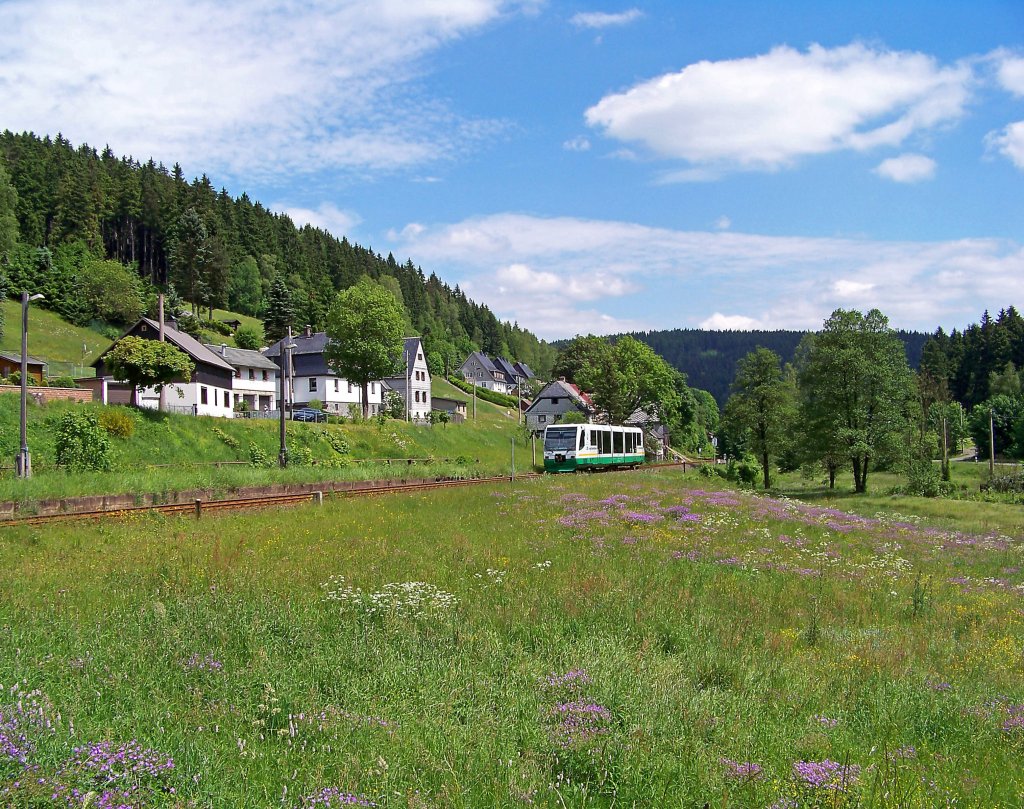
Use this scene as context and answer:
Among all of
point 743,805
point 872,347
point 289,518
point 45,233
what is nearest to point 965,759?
point 743,805

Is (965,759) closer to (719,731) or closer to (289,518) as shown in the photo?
(719,731)

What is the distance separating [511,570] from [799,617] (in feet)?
16.1

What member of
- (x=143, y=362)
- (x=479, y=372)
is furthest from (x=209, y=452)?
(x=479, y=372)

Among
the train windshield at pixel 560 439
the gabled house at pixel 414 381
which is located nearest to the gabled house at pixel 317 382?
the gabled house at pixel 414 381

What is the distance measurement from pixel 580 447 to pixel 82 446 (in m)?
27.6

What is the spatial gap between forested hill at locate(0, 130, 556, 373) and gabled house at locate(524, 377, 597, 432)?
29.9m

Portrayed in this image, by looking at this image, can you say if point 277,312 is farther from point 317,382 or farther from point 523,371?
point 523,371

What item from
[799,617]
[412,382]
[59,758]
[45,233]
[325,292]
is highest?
[45,233]

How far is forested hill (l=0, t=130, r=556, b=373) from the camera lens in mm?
105188

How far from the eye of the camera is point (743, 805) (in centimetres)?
466

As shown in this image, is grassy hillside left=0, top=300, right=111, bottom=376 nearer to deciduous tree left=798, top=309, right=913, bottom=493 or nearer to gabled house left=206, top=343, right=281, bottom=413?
Answer: gabled house left=206, top=343, right=281, bottom=413

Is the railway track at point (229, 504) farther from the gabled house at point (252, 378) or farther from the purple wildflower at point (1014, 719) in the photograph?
the gabled house at point (252, 378)

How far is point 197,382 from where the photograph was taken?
54.8 metres

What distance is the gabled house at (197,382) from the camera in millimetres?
52031
